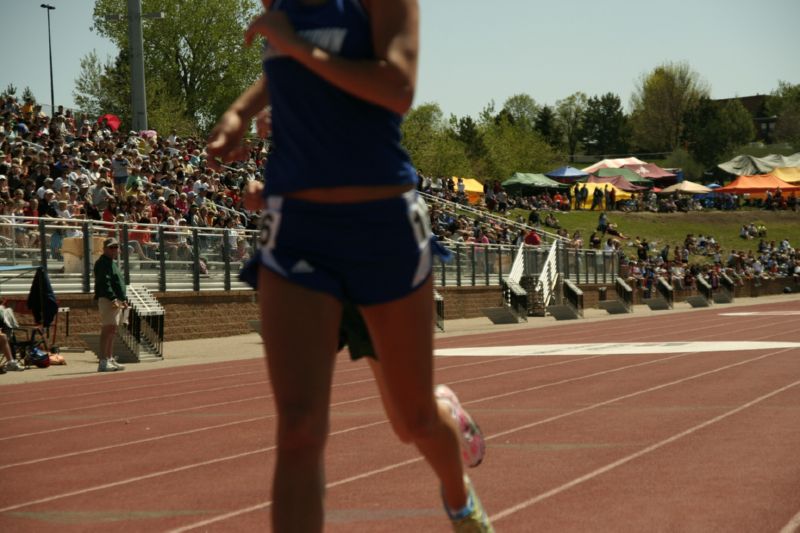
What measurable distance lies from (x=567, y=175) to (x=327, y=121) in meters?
78.8

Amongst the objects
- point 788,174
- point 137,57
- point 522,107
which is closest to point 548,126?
point 522,107

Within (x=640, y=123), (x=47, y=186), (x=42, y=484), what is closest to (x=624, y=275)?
(x=47, y=186)

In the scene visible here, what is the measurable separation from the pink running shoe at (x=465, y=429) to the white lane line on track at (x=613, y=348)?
12790 mm

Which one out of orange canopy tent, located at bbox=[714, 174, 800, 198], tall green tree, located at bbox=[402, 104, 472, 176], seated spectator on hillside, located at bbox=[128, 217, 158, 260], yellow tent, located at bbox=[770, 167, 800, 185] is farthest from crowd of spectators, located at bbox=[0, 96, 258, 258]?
tall green tree, located at bbox=[402, 104, 472, 176]

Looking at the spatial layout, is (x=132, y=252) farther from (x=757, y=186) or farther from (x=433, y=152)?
(x=433, y=152)

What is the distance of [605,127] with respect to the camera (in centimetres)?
16612

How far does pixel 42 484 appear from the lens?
22.9 feet

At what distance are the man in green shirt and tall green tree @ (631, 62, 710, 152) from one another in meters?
134

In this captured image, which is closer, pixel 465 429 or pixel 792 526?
pixel 465 429

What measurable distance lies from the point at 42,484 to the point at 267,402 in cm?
461

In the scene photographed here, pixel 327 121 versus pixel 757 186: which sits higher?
pixel 757 186

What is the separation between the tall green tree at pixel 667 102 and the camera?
14675 centimetres

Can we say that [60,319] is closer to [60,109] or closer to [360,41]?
[60,109]

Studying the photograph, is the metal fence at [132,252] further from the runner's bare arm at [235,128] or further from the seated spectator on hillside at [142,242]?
the runner's bare arm at [235,128]
